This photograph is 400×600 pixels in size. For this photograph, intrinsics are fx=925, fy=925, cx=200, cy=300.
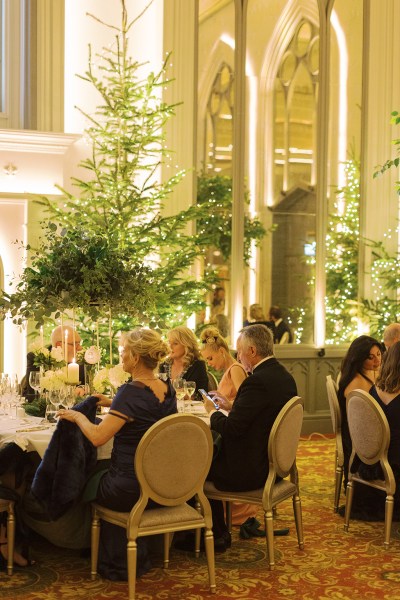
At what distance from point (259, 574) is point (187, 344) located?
2127 mm

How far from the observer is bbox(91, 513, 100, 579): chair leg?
5.01 metres

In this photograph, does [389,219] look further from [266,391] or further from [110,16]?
[266,391]

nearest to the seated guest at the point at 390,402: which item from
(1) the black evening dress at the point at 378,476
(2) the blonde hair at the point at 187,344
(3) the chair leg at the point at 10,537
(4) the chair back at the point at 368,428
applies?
(1) the black evening dress at the point at 378,476

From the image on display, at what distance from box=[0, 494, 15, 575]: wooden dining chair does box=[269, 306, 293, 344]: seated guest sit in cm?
582

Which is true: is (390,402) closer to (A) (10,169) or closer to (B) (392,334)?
(B) (392,334)

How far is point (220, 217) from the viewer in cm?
1033

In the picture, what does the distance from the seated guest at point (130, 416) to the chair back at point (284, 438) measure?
2.13 ft

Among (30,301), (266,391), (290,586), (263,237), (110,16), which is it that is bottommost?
(290,586)

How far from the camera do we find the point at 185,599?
478cm

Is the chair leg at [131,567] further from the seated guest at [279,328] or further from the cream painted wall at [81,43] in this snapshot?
the seated guest at [279,328]

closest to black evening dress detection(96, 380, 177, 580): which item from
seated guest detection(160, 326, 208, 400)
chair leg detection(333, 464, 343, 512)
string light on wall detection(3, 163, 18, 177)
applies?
seated guest detection(160, 326, 208, 400)

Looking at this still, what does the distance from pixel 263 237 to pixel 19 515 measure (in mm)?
5905

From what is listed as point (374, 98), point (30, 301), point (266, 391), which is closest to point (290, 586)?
point (266, 391)

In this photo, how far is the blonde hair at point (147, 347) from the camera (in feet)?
15.9
